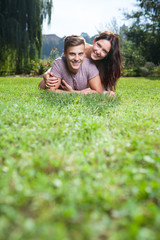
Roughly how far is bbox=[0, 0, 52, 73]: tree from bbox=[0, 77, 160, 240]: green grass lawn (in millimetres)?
11053

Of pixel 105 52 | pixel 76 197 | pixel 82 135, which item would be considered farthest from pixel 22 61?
pixel 76 197

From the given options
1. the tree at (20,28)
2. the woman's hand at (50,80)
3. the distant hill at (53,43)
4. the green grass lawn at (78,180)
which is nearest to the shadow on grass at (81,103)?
the woman's hand at (50,80)

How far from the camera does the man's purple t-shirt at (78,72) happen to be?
13.3 ft

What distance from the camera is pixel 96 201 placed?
1131 mm

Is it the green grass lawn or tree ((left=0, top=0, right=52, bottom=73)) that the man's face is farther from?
tree ((left=0, top=0, right=52, bottom=73))

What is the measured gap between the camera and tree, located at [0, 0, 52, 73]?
11.8 metres

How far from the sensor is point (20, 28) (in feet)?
39.2

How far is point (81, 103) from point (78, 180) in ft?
7.19

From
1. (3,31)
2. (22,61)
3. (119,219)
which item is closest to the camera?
(119,219)

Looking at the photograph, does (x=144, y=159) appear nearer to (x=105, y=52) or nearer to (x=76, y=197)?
(x=76, y=197)

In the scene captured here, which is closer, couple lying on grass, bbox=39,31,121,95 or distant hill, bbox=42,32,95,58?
couple lying on grass, bbox=39,31,121,95

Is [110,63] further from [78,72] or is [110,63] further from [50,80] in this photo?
[50,80]

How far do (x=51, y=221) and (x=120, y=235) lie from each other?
330mm

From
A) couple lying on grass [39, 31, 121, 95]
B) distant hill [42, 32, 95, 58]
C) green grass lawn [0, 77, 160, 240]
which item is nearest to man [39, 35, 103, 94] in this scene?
couple lying on grass [39, 31, 121, 95]
